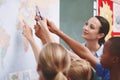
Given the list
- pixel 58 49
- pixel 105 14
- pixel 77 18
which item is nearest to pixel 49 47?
pixel 58 49

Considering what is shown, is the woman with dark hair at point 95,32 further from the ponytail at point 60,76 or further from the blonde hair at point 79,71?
the ponytail at point 60,76

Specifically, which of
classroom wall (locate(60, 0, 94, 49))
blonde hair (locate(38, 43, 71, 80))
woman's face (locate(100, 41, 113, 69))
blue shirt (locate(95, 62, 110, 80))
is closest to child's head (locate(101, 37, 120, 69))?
woman's face (locate(100, 41, 113, 69))

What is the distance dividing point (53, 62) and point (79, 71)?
0.83 ft

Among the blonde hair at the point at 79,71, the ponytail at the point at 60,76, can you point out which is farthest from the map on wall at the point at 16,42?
the ponytail at the point at 60,76

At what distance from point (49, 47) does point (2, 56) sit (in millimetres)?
351

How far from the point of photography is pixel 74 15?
2.08 m

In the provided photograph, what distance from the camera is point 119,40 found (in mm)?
1435

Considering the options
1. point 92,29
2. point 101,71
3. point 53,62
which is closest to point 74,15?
point 92,29

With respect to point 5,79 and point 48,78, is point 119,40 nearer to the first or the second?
point 48,78

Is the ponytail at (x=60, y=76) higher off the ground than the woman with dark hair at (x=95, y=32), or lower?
lower

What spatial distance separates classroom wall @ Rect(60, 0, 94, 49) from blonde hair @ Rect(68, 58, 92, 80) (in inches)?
20.2

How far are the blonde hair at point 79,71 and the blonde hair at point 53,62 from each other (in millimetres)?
163

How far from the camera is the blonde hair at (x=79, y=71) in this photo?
1.37 metres

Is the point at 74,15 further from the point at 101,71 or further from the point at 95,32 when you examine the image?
the point at 101,71
